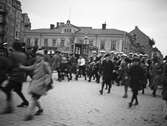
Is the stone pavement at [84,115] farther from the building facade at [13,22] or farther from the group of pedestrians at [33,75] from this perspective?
the building facade at [13,22]

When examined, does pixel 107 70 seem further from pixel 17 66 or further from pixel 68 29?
pixel 68 29

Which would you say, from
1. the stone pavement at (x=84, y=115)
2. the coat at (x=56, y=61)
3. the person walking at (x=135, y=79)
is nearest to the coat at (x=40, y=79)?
the stone pavement at (x=84, y=115)

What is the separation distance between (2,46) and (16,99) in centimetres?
567

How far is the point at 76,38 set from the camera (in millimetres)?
54875

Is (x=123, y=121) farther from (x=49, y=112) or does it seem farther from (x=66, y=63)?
(x=66, y=63)

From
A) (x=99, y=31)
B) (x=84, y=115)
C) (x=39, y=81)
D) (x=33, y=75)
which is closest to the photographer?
(x=39, y=81)

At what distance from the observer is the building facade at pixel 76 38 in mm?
52438

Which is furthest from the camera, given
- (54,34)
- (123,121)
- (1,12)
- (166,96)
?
(54,34)

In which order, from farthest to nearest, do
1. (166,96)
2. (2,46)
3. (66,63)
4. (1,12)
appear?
(66,63) → (2,46) → (166,96) → (1,12)

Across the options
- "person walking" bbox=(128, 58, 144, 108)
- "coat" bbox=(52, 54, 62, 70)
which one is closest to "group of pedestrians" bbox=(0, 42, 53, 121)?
"person walking" bbox=(128, 58, 144, 108)


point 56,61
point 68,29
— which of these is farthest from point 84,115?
→ point 68,29

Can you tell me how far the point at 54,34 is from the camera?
5650cm

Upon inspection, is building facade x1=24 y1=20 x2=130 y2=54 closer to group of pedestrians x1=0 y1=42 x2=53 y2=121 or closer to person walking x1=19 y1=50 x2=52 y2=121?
group of pedestrians x1=0 y1=42 x2=53 y2=121

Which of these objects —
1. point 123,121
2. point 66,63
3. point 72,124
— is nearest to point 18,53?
point 72,124
